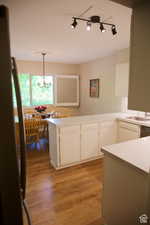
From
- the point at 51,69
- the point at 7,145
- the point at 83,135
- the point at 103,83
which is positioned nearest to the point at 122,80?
the point at 103,83

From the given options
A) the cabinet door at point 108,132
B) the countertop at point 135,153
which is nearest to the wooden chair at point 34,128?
the cabinet door at point 108,132

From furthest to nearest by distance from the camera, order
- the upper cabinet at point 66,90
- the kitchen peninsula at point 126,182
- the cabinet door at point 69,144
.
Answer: the upper cabinet at point 66,90
the cabinet door at point 69,144
the kitchen peninsula at point 126,182

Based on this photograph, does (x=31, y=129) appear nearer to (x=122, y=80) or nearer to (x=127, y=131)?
(x=127, y=131)

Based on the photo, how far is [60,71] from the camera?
5734 millimetres

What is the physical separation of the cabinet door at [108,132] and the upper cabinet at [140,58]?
227cm

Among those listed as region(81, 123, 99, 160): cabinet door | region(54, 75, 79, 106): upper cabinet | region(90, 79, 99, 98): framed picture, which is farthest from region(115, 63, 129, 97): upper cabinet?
region(54, 75, 79, 106): upper cabinet

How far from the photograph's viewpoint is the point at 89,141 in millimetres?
3119

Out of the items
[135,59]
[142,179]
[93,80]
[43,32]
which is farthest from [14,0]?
[93,80]

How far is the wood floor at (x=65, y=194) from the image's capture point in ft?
5.93

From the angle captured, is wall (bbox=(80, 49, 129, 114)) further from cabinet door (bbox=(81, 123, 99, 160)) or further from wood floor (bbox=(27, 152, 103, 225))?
wood floor (bbox=(27, 152, 103, 225))

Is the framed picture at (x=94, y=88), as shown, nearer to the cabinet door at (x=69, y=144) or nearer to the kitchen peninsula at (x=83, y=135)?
the kitchen peninsula at (x=83, y=135)

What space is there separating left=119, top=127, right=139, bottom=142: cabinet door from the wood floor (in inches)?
29.5

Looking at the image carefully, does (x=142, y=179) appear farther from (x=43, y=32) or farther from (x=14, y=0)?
(x=43, y=32)

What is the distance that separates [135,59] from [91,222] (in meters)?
1.79
